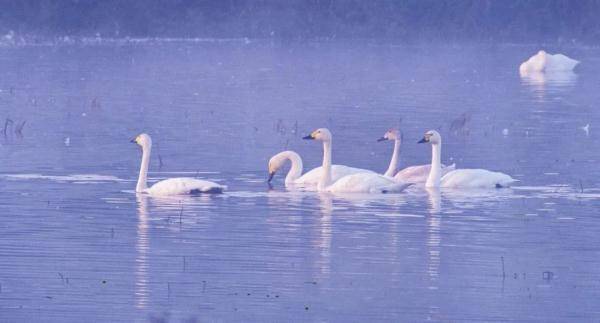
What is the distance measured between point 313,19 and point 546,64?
33.9 m

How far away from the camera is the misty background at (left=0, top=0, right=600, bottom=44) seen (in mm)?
79188

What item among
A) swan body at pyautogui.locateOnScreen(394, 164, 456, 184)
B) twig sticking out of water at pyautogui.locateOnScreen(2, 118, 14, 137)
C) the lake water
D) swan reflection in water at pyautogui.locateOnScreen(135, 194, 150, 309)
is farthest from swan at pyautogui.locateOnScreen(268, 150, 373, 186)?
twig sticking out of water at pyautogui.locateOnScreen(2, 118, 14, 137)

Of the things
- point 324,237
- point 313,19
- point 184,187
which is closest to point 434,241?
point 324,237

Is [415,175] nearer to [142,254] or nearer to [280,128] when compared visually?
[142,254]

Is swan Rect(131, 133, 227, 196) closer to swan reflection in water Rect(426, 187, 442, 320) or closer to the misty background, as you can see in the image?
swan reflection in water Rect(426, 187, 442, 320)

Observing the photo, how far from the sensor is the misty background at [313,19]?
260 feet

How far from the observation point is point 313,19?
289 ft

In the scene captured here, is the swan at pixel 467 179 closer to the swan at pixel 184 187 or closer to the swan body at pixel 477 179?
the swan body at pixel 477 179

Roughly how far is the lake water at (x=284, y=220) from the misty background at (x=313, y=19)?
40537mm

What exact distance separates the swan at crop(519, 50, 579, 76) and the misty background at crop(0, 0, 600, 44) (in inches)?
1050

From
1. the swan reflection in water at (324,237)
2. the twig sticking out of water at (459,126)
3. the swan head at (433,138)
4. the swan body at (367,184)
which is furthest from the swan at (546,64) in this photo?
the swan reflection in water at (324,237)

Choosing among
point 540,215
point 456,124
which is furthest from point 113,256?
point 456,124

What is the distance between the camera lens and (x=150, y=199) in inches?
760

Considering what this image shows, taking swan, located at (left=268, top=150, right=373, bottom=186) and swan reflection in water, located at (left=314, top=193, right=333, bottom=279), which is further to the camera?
swan, located at (left=268, top=150, right=373, bottom=186)
